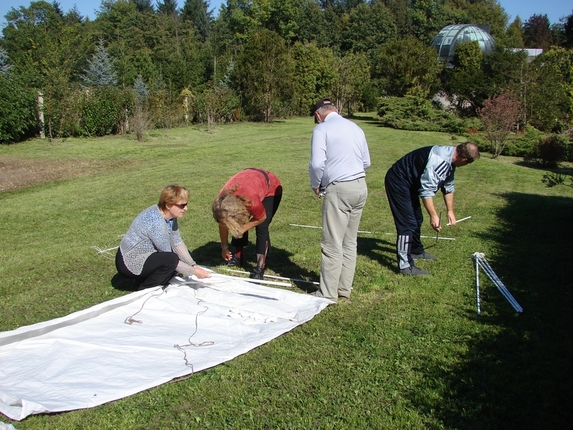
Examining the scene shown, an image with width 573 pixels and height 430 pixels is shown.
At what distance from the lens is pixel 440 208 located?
10.0m

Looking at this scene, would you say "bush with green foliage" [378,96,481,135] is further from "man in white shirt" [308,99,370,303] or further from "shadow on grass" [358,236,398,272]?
"man in white shirt" [308,99,370,303]

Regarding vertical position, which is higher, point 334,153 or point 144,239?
point 334,153

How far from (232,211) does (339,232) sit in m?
1.00

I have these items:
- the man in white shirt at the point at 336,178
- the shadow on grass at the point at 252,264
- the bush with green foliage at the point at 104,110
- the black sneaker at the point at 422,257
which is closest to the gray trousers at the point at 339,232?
the man in white shirt at the point at 336,178

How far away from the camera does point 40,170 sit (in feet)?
43.9

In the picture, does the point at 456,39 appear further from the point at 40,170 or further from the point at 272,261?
the point at 272,261

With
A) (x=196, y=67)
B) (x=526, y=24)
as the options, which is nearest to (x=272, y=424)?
(x=196, y=67)

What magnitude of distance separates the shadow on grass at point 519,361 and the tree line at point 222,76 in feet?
53.4

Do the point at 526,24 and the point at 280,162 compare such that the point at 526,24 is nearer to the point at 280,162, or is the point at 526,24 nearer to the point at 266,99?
the point at 266,99

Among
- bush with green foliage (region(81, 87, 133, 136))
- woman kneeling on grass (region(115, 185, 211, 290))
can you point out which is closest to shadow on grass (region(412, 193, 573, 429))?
woman kneeling on grass (region(115, 185, 211, 290))

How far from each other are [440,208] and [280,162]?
6507 millimetres

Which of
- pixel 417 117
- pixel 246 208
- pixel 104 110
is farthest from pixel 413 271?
pixel 417 117

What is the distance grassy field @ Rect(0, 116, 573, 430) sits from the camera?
10.7ft

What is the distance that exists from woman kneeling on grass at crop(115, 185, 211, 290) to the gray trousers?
1212 millimetres
